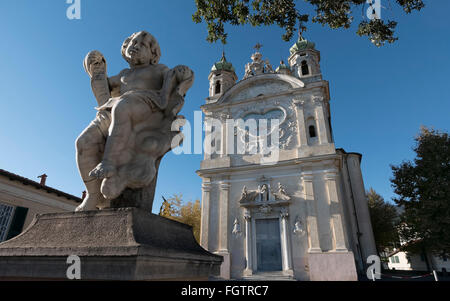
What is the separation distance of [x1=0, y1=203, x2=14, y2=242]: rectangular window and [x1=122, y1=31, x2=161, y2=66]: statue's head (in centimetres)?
1159

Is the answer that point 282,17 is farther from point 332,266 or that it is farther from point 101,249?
point 332,266

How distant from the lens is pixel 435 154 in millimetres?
17516

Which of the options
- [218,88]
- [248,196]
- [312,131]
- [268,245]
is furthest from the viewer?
[218,88]

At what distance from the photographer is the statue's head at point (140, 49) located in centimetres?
342

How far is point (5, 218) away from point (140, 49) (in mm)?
12167

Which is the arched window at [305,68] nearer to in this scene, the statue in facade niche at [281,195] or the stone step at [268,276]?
the statue in facade niche at [281,195]

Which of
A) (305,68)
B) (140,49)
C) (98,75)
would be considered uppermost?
(305,68)

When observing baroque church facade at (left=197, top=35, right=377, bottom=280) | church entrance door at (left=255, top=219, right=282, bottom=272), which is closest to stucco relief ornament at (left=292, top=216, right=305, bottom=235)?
baroque church facade at (left=197, top=35, right=377, bottom=280)

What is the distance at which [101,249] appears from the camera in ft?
6.00

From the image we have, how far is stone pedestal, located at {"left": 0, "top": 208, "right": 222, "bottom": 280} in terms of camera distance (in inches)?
69.9

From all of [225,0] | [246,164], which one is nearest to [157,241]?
[225,0]

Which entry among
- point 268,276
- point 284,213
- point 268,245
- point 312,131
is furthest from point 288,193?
point 312,131
